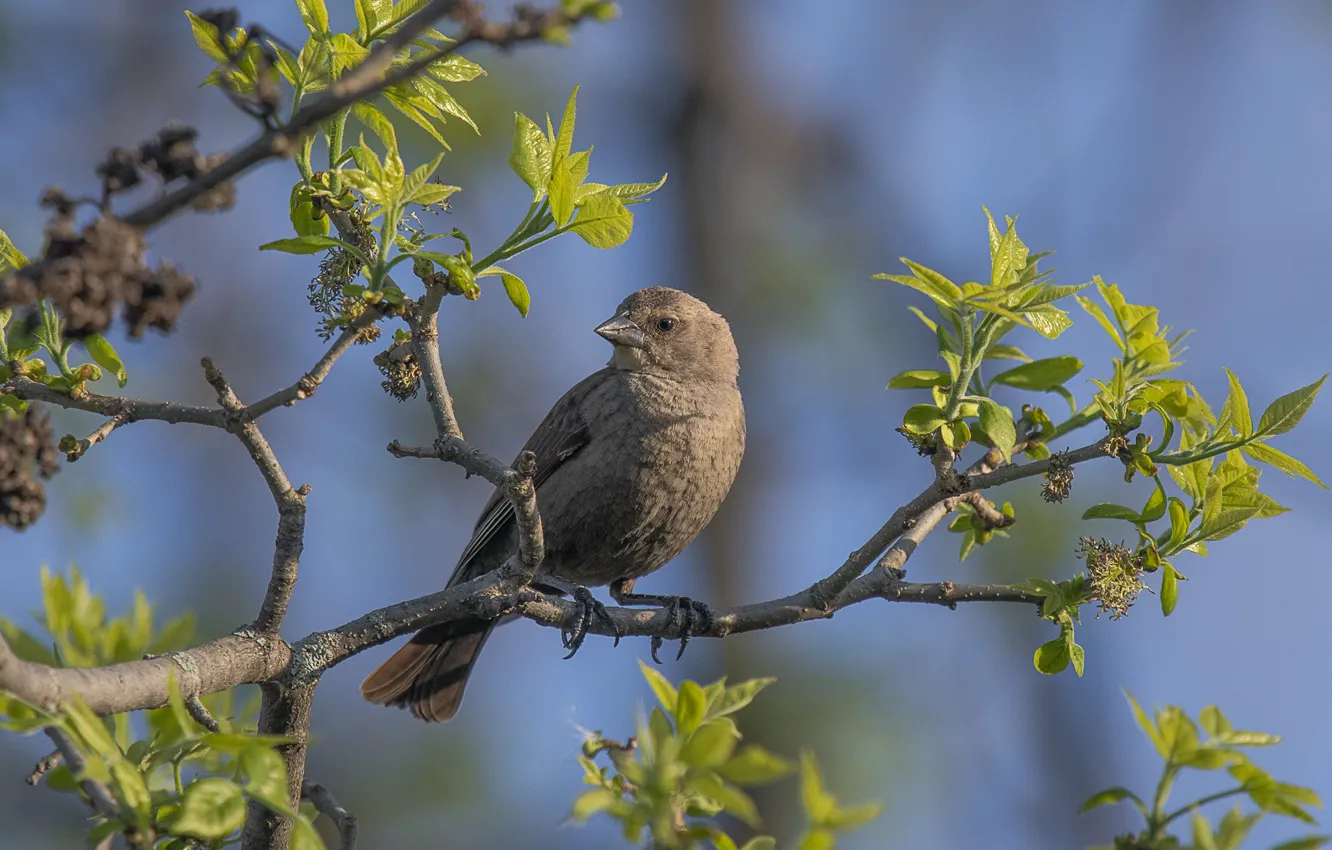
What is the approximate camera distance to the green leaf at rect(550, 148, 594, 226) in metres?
2.70

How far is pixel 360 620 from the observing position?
3051 mm

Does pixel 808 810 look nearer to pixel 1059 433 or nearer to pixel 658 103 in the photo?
pixel 1059 433

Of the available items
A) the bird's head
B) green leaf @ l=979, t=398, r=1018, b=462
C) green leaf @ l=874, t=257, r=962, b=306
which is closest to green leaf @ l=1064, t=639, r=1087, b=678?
green leaf @ l=979, t=398, r=1018, b=462

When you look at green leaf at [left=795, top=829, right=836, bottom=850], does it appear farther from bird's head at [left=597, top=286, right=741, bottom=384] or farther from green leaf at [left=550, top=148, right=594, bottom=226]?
bird's head at [left=597, top=286, right=741, bottom=384]

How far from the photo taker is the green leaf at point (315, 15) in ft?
8.83

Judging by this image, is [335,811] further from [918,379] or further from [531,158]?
[918,379]

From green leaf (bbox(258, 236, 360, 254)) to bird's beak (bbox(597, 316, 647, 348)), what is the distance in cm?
328

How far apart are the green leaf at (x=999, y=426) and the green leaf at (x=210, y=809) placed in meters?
1.66

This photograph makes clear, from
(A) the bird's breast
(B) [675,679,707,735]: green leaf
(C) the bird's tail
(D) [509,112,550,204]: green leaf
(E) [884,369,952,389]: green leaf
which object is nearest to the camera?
(B) [675,679,707,735]: green leaf

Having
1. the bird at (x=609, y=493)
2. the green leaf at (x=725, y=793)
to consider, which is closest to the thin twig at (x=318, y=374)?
the green leaf at (x=725, y=793)

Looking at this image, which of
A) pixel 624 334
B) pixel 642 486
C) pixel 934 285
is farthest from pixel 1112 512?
pixel 624 334

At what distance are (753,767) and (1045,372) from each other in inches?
57.1

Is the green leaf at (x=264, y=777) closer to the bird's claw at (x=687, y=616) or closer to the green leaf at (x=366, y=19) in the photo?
the green leaf at (x=366, y=19)

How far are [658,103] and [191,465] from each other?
517 centimetres
